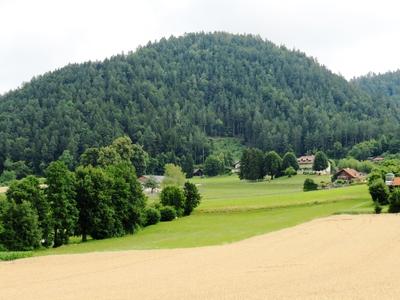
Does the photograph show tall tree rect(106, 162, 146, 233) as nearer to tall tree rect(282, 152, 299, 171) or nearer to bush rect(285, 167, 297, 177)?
bush rect(285, 167, 297, 177)

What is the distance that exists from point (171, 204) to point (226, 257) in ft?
141

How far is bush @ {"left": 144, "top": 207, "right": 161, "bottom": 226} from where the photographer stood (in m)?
77.1

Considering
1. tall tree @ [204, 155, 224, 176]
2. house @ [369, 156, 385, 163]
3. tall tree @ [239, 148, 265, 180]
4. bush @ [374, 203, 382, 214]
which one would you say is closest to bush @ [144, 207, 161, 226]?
bush @ [374, 203, 382, 214]

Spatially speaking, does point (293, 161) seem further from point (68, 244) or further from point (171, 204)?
point (68, 244)

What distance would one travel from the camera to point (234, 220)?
7194cm

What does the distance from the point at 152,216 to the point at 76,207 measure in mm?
13890

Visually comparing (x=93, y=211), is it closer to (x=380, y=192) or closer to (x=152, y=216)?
(x=152, y=216)

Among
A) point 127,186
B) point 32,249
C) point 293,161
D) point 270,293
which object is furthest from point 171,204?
point 293,161

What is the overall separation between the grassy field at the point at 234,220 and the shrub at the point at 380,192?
1520 mm

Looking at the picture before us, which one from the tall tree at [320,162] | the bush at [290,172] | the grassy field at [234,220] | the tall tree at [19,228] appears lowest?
the grassy field at [234,220]

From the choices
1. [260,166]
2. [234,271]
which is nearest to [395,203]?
[234,271]

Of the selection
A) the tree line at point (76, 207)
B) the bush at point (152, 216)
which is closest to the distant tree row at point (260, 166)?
the tree line at point (76, 207)

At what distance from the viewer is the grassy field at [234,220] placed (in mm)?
54812

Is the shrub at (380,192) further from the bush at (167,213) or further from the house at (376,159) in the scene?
the house at (376,159)
